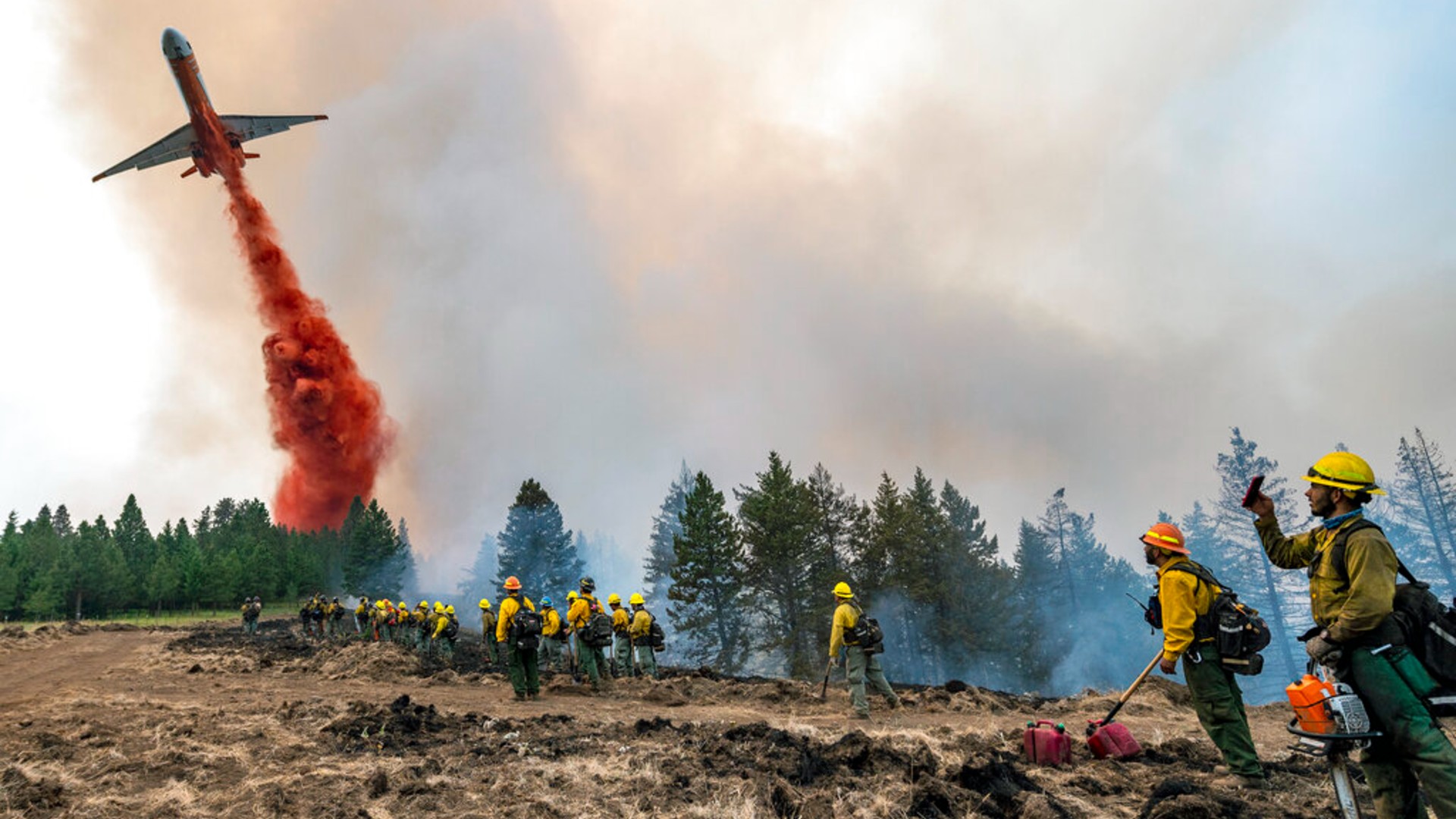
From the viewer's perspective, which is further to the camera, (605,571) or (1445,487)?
(605,571)

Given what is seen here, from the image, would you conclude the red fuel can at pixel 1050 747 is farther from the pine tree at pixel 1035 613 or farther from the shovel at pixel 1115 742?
the pine tree at pixel 1035 613

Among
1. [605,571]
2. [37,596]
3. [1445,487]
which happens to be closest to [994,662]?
[1445,487]

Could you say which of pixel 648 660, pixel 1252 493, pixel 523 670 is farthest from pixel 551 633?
pixel 1252 493

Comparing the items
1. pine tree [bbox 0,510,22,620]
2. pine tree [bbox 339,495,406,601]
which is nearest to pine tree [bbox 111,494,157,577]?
pine tree [bbox 0,510,22,620]

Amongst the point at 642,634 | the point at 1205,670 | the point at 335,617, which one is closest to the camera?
the point at 1205,670

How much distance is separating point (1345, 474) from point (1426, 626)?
101 cm

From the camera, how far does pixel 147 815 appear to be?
5953mm

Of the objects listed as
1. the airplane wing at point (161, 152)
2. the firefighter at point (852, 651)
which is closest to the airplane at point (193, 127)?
the airplane wing at point (161, 152)

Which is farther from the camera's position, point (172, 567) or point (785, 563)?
point (172, 567)

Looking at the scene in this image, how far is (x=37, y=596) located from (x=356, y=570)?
23.4 metres

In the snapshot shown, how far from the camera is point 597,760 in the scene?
7.71 metres

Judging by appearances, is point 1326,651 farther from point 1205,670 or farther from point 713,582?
point 713,582

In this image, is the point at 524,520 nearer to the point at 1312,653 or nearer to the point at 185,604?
the point at 185,604

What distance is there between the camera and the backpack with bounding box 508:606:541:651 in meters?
14.5
